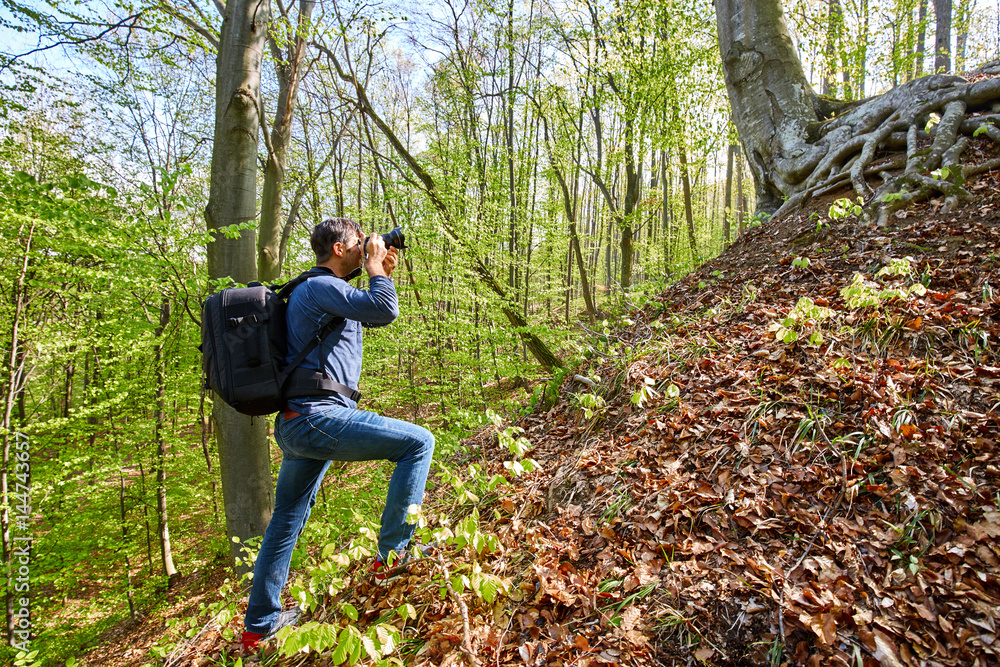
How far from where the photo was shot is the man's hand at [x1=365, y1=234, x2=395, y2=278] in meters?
2.20

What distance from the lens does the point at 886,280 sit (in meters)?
3.11

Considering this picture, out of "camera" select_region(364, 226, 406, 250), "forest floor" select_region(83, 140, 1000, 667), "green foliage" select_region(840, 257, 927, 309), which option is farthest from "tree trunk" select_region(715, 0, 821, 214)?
"camera" select_region(364, 226, 406, 250)

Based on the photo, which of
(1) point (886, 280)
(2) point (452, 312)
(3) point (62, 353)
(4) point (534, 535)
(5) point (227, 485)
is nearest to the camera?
(4) point (534, 535)

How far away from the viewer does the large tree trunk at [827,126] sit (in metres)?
3.96

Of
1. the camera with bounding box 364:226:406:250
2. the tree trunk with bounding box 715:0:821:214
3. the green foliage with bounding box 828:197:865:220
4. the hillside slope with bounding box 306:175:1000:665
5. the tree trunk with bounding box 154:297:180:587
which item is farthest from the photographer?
the tree trunk with bounding box 154:297:180:587

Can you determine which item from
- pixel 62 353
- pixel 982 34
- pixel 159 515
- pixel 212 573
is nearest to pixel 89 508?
pixel 159 515

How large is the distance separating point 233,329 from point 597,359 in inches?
123

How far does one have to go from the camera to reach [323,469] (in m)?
2.24

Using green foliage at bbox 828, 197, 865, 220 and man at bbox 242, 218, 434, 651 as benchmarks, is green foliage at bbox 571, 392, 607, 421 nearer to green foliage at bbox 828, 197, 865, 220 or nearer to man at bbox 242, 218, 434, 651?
man at bbox 242, 218, 434, 651

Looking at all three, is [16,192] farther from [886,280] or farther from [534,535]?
[886,280]

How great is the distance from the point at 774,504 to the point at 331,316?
221cm

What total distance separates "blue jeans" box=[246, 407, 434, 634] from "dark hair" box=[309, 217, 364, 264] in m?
0.82

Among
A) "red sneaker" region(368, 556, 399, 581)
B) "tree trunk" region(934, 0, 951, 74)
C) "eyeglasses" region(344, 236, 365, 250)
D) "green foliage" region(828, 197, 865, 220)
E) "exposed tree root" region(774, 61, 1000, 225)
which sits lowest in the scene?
"red sneaker" region(368, 556, 399, 581)

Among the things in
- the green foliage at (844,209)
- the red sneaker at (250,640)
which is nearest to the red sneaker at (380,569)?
the red sneaker at (250,640)
